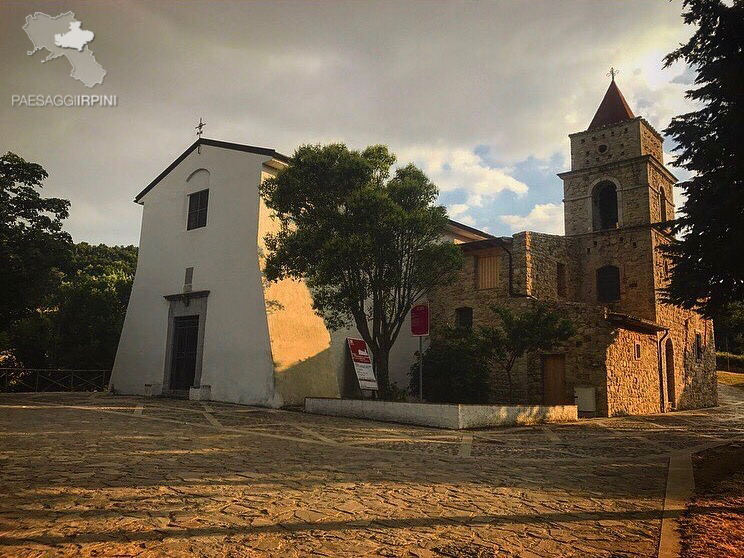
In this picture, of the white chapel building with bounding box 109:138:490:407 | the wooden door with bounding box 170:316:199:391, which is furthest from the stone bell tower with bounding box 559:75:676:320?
the wooden door with bounding box 170:316:199:391

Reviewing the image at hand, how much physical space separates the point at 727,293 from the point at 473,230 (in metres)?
14.1

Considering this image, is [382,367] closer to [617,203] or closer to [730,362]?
[617,203]

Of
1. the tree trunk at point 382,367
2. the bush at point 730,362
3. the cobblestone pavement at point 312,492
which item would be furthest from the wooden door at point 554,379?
the bush at point 730,362

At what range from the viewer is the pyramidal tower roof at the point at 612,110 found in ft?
83.2

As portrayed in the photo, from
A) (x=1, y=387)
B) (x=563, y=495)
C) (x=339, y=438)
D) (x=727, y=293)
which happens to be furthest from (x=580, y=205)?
(x=1, y=387)

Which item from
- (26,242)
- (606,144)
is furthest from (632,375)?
(26,242)

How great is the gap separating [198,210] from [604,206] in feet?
61.6

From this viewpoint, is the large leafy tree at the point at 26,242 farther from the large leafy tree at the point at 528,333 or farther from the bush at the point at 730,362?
the bush at the point at 730,362

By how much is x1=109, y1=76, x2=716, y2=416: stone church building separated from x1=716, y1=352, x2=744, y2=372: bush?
18870 millimetres

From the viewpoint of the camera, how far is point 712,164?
970 cm

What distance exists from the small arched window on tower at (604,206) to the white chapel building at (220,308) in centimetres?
1172

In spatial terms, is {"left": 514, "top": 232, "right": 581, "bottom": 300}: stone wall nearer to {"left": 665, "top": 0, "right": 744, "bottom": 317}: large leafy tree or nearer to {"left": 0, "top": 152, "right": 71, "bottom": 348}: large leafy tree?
{"left": 665, "top": 0, "right": 744, "bottom": 317}: large leafy tree

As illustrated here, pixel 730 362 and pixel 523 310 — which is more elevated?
pixel 523 310

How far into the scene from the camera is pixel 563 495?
17.9ft
